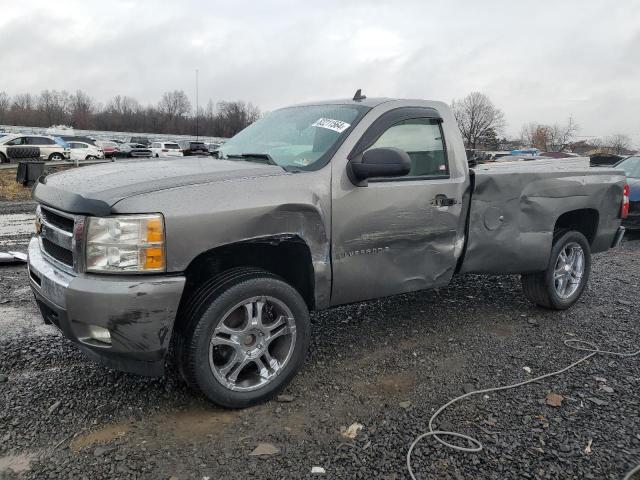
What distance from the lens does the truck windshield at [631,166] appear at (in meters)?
10.3

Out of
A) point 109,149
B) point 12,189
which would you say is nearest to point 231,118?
point 109,149

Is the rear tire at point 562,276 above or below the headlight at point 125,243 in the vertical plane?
below

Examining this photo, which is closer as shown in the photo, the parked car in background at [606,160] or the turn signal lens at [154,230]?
the turn signal lens at [154,230]

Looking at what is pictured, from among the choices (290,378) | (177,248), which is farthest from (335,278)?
(177,248)

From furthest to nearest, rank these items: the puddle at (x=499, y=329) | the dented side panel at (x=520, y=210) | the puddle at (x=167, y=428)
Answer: the puddle at (x=499, y=329), the dented side panel at (x=520, y=210), the puddle at (x=167, y=428)

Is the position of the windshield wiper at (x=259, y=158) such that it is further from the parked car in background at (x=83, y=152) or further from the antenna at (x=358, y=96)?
the parked car in background at (x=83, y=152)

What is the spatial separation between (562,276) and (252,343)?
3351 millimetres

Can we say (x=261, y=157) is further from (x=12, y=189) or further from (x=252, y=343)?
(x=12, y=189)

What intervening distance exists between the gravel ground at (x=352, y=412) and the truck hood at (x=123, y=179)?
1.20 metres

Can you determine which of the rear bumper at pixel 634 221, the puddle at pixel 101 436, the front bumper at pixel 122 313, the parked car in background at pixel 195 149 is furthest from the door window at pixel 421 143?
the rear bumper at pixel 634 221

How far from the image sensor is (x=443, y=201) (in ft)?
12.5

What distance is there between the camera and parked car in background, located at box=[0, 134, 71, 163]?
2958 centimetres

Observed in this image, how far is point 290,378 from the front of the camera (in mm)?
3203

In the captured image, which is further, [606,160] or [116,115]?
[116,115]
